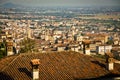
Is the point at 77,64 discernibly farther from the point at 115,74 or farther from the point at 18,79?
the point at 18,79

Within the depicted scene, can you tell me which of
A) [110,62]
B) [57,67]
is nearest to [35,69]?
[57,67]

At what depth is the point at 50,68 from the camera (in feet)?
47.1

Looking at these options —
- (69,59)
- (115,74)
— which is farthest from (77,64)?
(115,74)

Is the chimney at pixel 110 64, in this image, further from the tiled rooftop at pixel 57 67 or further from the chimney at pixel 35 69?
the chimney at pixel 35 69

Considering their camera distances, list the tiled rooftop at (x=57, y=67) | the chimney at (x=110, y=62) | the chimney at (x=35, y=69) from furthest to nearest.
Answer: the chimney at (x=110, y=62), the tiled rooftop at (x=57, y=67), the chimney at (x=35, y=69)

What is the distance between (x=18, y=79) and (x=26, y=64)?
4.39ft

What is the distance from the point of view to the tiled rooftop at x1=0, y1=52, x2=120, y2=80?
13.7 metres

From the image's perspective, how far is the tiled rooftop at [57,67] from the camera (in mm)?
13680

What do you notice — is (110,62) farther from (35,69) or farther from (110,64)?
(35,69)

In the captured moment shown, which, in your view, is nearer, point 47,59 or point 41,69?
point 41,69

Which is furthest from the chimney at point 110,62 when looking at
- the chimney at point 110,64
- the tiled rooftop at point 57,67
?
the tiled rooftop at point 57,67

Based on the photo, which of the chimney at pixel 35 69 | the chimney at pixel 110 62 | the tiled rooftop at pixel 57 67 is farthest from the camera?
the chimney at pixel 110 62

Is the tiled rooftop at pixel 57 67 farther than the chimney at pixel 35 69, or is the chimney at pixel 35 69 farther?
the tiled rooftop at pixel 57 67

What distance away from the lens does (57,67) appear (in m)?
14.5
